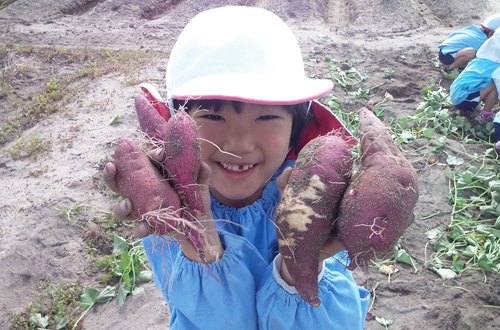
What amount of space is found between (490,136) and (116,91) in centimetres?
538

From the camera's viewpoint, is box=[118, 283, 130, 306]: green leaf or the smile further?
box=[118, 283, 130, 306]: green leaf

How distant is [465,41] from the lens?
5664mm

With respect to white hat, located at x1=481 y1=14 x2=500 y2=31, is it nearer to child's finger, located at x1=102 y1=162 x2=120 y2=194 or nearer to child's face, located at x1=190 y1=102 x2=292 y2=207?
child's face, located at x1=190 y1=102 x2=292 y2=207

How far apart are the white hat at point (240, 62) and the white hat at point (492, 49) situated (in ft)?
15.2

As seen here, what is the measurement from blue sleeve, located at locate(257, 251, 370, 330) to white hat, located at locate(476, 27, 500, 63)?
16.2 feet

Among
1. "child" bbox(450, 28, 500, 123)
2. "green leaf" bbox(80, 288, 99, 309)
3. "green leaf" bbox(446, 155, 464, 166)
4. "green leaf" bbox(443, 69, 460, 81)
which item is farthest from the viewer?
"green leaf" bbox(443, 69, 460, 81)

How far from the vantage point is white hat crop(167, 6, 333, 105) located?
140 centimetres

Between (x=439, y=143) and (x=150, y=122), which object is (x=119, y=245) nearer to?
(x=150, y=122)

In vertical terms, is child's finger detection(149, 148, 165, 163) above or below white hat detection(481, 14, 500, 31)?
above

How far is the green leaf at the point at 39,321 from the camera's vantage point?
7.59 feet

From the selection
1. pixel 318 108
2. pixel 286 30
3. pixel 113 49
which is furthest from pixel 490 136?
pixel 113 49

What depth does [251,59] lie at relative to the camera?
1.46 m

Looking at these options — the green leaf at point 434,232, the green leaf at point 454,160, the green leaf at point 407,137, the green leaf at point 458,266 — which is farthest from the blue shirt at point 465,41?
the green leaf at point 458,266

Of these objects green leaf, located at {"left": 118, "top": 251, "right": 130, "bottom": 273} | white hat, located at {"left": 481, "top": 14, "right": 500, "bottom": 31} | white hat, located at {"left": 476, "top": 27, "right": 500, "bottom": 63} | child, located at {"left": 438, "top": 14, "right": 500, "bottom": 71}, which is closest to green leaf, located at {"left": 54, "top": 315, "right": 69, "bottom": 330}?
green leaf, located at {"left": 118, "top": 251, "right": 130, "bottom": 273}
